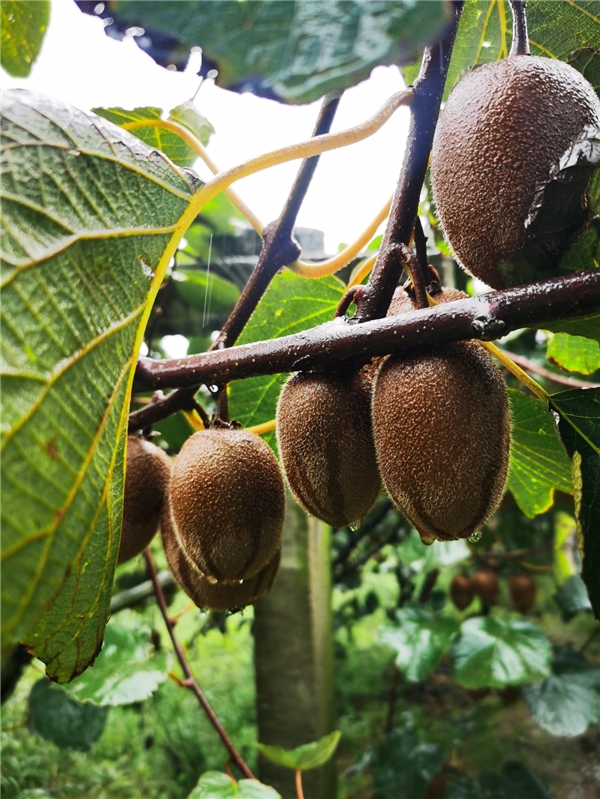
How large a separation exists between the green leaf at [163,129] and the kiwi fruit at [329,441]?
17.4 inches

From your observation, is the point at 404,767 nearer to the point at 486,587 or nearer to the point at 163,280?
the point at 486,587

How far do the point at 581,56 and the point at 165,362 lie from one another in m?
0.45

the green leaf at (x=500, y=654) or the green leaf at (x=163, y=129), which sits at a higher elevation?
the green leaf at (x=163, y=129)

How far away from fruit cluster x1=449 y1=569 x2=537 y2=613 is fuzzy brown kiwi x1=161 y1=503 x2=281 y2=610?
5.92ft

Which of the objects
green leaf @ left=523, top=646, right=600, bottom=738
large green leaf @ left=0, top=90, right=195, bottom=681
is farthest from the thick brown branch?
green leaf @ left=523, top=646, right=600, bottom=738

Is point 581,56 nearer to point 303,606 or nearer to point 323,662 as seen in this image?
point 303,606

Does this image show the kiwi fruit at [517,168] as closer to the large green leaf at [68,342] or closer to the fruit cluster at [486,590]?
the large green leaf at [68,342]

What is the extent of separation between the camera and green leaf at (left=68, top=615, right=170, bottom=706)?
109cm

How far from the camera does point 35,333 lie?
32 cm

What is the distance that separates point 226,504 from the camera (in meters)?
0.57

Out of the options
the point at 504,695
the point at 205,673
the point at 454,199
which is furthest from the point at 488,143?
the point at 205,673

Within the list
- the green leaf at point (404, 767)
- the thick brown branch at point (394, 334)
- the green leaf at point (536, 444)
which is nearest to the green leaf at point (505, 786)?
the green leaf at point (404, 767)

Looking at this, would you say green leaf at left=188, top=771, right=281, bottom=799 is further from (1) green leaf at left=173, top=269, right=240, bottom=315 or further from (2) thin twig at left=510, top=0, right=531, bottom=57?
(1) green leaf at left=173, top=269, right=240, bottom=315

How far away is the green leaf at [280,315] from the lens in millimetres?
788
